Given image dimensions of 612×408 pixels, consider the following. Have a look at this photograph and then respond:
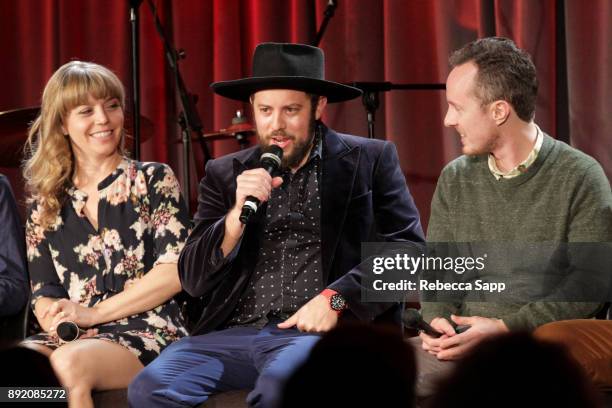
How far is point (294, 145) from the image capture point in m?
2.97

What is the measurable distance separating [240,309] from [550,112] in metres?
1.96

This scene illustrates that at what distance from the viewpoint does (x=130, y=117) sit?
166 inches

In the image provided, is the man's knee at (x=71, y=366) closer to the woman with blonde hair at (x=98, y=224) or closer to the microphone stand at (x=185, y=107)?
the woman with blonde hair at (x=98, y=224)

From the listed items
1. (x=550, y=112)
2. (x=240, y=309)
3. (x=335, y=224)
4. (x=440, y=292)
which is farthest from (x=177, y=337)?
(x=550, y=112)

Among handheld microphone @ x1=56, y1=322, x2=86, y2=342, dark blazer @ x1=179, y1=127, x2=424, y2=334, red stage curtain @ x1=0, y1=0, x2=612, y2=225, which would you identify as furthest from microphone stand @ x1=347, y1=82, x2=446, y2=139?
handheld microphone @ x1=56, y1=322, x2=86, y2=342

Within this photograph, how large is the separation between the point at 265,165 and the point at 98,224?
82cm

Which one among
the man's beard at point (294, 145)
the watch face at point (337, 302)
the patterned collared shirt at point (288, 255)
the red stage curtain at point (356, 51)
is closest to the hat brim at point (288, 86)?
the man's beard at point (294, 145)

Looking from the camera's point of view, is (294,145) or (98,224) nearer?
(294,145)

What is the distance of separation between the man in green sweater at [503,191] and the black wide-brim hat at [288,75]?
1.49ft

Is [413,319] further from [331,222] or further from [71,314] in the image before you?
[71,314]

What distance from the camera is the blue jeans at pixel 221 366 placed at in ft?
8.33

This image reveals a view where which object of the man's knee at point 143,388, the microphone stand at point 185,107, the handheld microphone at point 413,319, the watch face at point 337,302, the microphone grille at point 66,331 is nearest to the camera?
the handheld microphone at point 413,319

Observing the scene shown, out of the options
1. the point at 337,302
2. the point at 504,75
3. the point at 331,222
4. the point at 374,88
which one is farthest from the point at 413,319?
the point at 374,88

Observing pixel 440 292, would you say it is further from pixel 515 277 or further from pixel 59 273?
pixel 59 273
